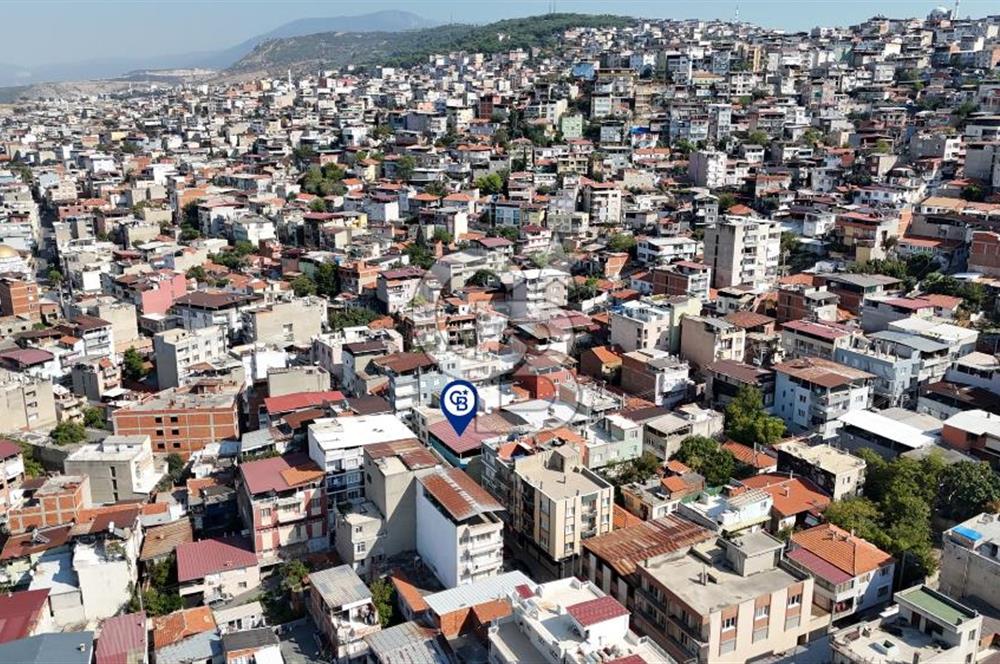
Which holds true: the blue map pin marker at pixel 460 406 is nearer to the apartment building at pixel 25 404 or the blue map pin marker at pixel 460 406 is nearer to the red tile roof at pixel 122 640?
the red tile roof at pixel 122 640

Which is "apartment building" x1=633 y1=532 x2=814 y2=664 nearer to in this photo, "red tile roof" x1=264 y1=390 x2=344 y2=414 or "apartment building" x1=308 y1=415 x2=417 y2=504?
"apartment building" x1=308 y1=415 x2=417 y2=504

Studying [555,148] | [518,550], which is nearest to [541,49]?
[555,148]

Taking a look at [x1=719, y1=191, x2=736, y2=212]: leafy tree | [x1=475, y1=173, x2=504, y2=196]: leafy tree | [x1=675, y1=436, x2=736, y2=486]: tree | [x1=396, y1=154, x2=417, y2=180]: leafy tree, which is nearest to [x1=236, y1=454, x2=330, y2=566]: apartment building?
[x1=675, y1=436, x2=736, y2=486]: tree

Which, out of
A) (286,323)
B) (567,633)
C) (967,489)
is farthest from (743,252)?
(567,633)

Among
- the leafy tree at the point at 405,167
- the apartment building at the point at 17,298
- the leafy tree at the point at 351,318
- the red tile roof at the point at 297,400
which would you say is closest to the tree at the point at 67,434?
the red tile roof at the point at 297,400

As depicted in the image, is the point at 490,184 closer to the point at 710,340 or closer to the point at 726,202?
the point at 726,202

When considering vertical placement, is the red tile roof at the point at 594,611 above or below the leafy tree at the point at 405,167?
below
